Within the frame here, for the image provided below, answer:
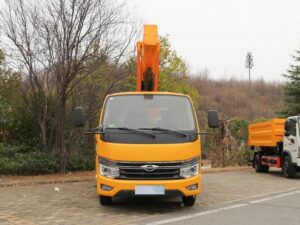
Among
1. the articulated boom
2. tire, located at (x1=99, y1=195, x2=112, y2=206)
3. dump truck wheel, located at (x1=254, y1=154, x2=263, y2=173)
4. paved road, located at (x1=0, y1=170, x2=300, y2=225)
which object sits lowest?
paved road, located at (x1=0, y1=170, x2=300, y2=225)

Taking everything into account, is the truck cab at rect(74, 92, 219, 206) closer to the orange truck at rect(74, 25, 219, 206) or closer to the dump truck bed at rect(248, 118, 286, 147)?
the orange truck at rect(74, 25, 219, 206)

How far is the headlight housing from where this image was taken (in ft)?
27.5

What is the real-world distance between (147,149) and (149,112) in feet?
3.63

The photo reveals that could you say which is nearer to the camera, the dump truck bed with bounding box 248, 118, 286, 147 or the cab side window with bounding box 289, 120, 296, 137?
the cab side window with bounding box 289, 120, 296, 137

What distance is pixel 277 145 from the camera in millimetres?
16938

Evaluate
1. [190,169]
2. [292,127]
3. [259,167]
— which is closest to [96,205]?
[190,169]

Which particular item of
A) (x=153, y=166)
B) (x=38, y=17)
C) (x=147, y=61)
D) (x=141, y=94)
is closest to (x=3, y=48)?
(x=38, y=17)

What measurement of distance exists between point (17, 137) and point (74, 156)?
2.17 metres

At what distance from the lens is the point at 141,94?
31.4ft

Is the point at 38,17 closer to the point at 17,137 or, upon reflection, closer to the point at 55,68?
the point at 55,68

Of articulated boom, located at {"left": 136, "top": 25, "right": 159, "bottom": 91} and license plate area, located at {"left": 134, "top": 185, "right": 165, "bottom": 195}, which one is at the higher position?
articulated boom, located at {"left": 136, "top": 25, "right": 159, "bottom": 91}

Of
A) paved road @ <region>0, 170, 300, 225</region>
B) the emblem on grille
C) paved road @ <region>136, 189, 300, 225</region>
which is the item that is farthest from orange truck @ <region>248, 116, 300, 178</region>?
the emblem on grille

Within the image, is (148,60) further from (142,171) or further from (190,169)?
(142,171)

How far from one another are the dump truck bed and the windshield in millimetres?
8334
